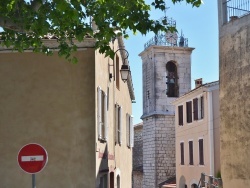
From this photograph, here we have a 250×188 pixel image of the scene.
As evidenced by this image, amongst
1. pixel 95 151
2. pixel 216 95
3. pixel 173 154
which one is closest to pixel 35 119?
pixel 95 151

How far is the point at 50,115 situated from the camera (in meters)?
13.1

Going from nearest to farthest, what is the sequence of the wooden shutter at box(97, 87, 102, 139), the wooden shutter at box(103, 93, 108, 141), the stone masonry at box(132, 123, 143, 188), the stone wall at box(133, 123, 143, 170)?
the wooden shutter at box(97, 87, 102, 139)
the wooden shutter at box(103, 93, 108, 141)
the stone masonry at box(132, 123, 143, 188)
the stone wall at box(133, 123, 143, 170)

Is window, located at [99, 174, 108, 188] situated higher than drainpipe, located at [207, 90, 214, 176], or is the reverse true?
drainpipe, located at [207, 90, 214, 176]

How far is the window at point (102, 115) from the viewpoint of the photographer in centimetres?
1338

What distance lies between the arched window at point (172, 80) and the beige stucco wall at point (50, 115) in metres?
34.5

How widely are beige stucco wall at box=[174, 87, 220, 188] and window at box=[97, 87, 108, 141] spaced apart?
1632 centimetres

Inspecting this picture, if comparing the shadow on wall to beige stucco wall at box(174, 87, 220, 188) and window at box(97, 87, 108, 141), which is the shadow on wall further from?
window at box(97, 87, 108, 141)

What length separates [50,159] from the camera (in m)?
13.0

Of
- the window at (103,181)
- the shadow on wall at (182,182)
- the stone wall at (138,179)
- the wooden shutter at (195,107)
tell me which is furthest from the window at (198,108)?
the stone wall at (138,179)

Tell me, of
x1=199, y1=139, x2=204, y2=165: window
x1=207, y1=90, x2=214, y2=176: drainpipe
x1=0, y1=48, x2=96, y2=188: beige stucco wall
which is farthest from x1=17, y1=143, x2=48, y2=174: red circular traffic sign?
x1=199, y1=139, x2=204, y2=165: window

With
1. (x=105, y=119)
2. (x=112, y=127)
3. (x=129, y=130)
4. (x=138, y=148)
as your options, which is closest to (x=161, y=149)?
(x=138, y=148)

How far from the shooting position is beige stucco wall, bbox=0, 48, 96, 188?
1290 cm

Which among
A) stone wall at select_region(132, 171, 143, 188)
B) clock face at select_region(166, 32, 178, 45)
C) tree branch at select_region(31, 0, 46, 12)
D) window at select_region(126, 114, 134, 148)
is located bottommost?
stone wall at select_region(132, 171, 143, 188)

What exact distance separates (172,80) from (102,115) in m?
33.5
